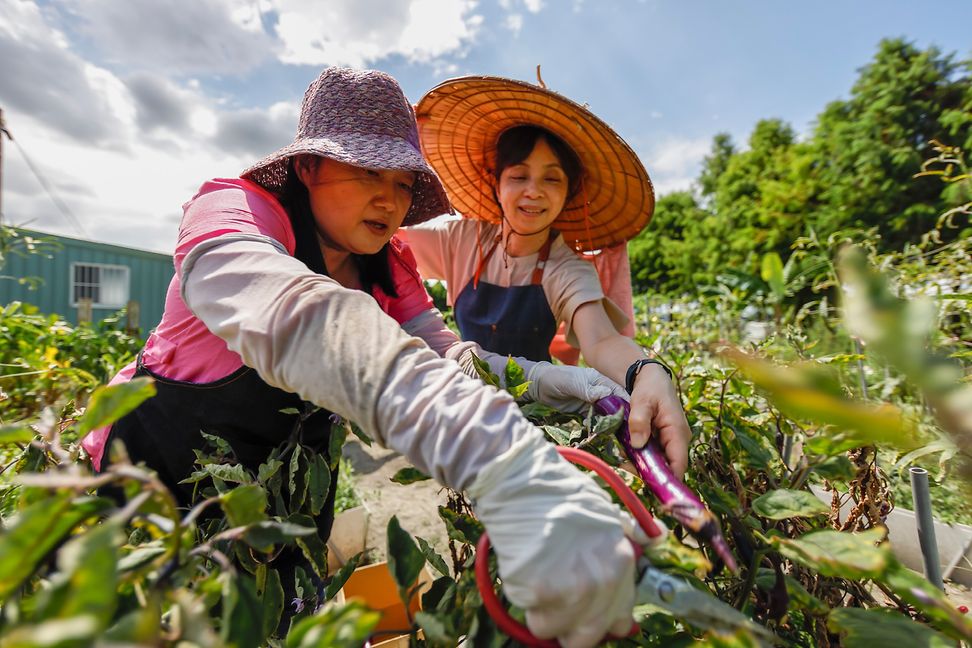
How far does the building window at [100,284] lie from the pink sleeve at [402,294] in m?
13.2

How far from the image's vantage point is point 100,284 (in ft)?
38.8

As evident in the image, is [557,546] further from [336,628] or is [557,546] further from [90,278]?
[90,278]

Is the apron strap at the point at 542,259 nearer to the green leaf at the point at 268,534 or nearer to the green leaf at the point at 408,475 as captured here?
the green leaf at the point at 408,475

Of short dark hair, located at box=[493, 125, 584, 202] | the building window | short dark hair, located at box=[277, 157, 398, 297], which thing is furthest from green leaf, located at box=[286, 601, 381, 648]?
the building window

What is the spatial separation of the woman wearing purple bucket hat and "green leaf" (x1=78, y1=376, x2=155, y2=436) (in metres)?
0.13

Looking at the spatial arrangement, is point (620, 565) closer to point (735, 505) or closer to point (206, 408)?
point (735, 505)

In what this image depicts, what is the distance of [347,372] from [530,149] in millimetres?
1364

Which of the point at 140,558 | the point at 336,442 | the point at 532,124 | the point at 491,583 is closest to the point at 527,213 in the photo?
the point at 532,124

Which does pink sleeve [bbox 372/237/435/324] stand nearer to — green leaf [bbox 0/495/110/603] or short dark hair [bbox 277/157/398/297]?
short dark hair [bbox 277/157/398/297]

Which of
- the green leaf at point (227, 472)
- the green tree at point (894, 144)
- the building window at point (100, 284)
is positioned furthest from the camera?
the building window at point (100, 284)

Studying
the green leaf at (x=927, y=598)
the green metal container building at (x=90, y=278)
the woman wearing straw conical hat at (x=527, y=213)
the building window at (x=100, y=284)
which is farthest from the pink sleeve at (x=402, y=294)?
the building window at (x=100, y=284)

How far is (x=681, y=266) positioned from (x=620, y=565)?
18532 millimetres

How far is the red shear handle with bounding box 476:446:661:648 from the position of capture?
44cm

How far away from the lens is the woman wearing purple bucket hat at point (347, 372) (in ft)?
1.48
